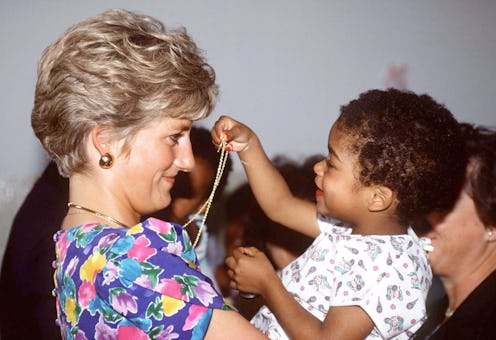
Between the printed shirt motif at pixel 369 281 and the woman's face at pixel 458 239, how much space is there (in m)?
0.39

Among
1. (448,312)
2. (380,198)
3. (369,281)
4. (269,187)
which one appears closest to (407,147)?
(380,198)

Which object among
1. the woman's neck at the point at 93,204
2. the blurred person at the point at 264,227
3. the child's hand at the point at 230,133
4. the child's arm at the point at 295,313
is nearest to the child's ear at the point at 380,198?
the child's arm at the point at 295,313

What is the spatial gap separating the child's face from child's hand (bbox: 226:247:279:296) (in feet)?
0.83

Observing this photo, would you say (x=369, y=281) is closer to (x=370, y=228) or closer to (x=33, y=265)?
(x=370, y=228)

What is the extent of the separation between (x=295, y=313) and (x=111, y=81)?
0.75 m

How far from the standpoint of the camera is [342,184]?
1601 mm

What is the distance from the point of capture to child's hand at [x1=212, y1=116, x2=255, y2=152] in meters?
1.69

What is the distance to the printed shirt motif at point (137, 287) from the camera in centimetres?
112

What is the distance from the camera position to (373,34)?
8.46ft

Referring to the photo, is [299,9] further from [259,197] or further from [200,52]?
[200,52]

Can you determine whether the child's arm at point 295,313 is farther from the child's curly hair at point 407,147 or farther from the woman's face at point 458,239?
the woman's face at point 458,239

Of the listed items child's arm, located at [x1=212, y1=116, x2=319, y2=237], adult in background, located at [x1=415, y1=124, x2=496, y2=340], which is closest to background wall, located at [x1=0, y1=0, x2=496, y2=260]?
child's arm, located at [x1=212, y1=116, x2=319, y2=237]

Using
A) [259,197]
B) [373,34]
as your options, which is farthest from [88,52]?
[373,34]

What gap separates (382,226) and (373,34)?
125 cm
